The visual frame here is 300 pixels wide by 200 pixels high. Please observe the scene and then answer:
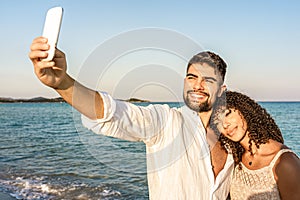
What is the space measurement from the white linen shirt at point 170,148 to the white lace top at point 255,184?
2.97 ft

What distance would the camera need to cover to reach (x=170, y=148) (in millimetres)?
Result: 2770

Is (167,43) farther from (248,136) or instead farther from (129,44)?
(248,136)

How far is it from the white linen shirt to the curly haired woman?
0.84 m

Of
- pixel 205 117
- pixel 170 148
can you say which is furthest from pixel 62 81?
pixel 205 117

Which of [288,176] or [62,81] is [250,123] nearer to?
[288,176]

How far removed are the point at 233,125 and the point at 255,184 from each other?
0.65 meters

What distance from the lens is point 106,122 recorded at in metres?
2.29

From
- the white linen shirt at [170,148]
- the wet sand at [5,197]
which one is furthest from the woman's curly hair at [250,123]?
the wet sand at [5,197]

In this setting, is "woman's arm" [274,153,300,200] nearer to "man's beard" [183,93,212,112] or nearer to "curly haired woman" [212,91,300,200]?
"curly haired woman" [212,91,300,200]

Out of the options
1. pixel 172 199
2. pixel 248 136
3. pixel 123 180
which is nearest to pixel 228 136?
pixel 248 136

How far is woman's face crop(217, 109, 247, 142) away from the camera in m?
3.94

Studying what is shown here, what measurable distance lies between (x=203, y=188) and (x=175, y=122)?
0.55 meters

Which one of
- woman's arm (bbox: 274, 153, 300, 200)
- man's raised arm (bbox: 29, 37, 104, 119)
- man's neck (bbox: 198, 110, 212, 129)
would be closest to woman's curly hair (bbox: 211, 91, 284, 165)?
woman's arm (bbox: 274, 153, 300, 200)

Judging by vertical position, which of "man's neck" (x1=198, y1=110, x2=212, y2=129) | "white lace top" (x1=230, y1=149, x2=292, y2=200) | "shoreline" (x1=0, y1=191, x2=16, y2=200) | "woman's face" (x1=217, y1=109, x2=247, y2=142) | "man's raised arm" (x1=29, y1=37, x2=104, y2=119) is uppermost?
"man's raised arm" (x1=29, y1=37, x2=104, y2=119)
